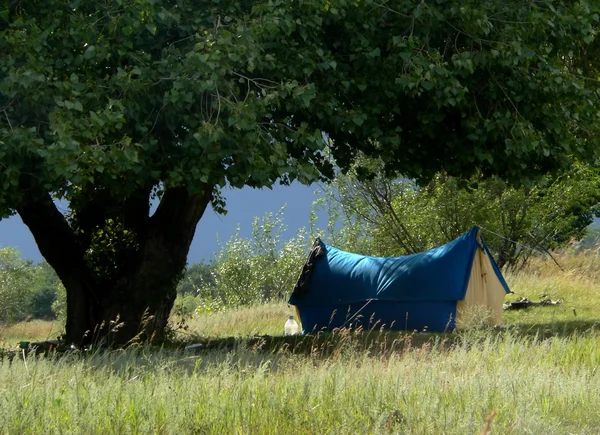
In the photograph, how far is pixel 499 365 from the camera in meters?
9.27

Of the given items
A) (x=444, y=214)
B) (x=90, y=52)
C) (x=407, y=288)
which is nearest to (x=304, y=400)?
(x=90, y=52)

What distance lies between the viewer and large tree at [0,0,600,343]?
11531 mm

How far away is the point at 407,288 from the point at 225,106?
9110 mm

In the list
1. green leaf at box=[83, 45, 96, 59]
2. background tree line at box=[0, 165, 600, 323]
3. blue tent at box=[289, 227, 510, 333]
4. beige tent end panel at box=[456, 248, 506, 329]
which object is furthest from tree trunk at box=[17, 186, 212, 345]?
background tree line at box=[0, 165, 600, 323]

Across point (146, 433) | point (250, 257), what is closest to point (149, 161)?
point (146, 433)

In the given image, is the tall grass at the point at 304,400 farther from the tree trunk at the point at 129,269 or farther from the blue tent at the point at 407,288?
the blue tent at the point at 407,288

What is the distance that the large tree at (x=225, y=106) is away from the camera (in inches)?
454

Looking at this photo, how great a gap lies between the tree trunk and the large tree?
28 millimetres

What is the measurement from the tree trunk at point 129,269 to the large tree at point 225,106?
0.09ft

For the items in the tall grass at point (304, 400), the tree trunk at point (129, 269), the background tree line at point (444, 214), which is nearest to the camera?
the tall grass at point (304, 400)

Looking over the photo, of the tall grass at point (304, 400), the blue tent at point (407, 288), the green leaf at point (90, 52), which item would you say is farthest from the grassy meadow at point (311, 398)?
the blue tent at point (407, 288)

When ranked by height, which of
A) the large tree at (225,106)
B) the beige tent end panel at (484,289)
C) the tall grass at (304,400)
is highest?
the large tree at (225,106)

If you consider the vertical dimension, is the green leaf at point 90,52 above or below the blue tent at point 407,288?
above

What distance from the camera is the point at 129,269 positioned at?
15.7 meters
